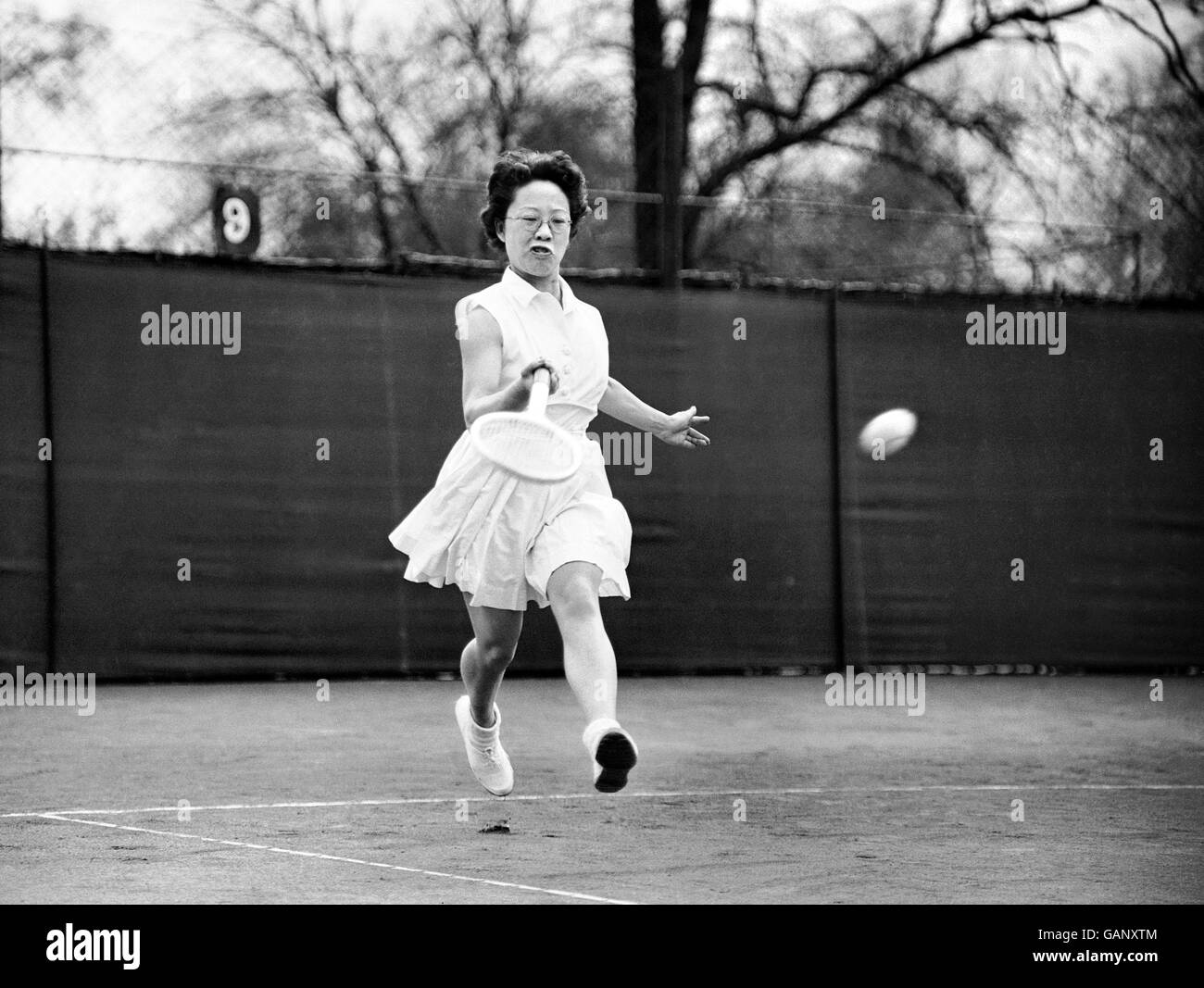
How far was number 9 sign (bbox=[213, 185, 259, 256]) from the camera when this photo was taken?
35.0 ft

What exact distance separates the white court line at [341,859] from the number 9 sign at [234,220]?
533 centimetres

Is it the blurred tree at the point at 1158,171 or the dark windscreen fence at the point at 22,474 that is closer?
the dark windscreen fence at the point at 22,474

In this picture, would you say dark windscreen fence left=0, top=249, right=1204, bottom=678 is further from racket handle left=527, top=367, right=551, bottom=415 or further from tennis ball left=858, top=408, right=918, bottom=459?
racket handle left=527, top=367, right=551, bottom=415

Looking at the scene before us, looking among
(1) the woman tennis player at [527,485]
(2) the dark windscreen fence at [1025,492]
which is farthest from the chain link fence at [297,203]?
(1) the woman tennis player at [527,485]

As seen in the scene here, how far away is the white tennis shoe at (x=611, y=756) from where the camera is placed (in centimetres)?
472

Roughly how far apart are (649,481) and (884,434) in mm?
1576

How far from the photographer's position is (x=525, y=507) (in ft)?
17.4

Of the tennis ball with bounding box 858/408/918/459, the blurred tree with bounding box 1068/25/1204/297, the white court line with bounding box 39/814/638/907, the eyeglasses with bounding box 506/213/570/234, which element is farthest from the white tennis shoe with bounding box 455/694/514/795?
the blurred tree with bounding box 1068/25/1204/297

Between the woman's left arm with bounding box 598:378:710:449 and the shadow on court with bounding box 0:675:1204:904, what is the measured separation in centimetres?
123

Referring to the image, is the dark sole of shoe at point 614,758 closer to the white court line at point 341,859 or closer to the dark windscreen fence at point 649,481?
the white court line at point 341,859

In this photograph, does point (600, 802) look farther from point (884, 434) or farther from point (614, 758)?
point (884, 434)

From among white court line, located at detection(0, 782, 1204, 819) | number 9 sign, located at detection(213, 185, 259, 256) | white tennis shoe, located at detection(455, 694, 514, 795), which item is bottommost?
white court line, located at detection(0, 782, 1204, 819)

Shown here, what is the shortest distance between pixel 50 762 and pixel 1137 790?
13.9 feet

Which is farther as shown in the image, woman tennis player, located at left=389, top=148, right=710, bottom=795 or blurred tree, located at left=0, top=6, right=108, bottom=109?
blurred tree, located at left=0, top=6, right=108, bottom=109
